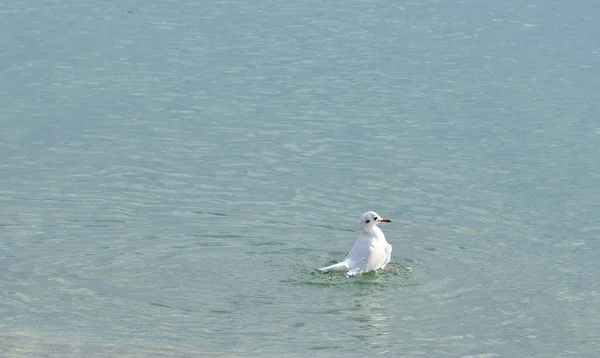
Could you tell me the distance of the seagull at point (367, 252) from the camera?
1859cm

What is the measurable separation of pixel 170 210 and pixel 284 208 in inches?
76.1

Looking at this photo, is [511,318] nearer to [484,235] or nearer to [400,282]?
[400,282]

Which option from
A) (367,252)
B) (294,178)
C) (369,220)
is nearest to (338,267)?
(367,252)

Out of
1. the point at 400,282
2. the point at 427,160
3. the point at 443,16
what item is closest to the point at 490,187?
the point at 427,160

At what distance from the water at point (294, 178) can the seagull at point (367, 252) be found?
0.17 meters

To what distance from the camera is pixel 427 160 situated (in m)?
25.1

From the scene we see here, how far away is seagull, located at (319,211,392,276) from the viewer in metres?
18.6

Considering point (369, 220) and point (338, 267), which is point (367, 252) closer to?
point (338, 267)

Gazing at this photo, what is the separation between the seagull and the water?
17 cm

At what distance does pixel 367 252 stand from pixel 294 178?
5.33 m

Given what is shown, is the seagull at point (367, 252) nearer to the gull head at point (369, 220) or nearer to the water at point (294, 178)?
the gull head at point (369, 220)

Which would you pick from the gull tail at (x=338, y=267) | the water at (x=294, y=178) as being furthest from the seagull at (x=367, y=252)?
the water at (x=294, y=178)

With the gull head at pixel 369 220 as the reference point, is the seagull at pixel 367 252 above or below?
below

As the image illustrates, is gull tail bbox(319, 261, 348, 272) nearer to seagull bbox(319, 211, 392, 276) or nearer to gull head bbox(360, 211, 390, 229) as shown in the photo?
seagull bbox(319, 211, 392, 276)
